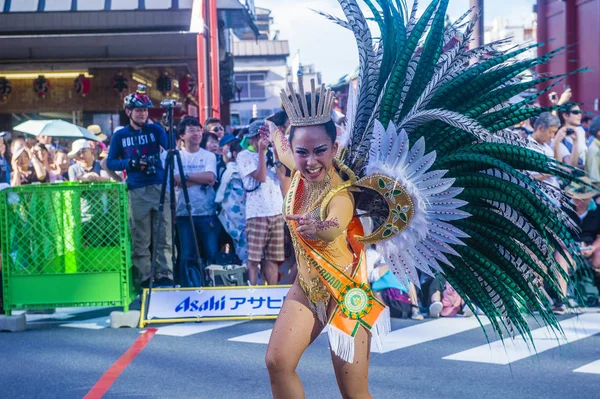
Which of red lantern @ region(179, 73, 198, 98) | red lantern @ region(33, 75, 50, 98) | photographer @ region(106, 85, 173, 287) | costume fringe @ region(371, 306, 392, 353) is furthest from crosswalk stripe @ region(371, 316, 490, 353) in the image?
red lantern @ region(33, 75, 50, 98)

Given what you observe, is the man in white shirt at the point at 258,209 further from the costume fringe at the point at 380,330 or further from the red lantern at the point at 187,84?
the red lantern at the point at 187,84

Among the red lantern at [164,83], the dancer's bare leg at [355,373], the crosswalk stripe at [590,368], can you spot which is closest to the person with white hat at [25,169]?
the crosswalk stripe at [590,368]

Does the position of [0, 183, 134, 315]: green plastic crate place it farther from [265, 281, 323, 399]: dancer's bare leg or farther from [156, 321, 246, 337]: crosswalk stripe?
[265, 281, 323, 399]: dancer's bare leg

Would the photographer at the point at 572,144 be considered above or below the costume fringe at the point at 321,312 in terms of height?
above

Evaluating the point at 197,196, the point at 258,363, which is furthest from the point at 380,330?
the point at 197,196

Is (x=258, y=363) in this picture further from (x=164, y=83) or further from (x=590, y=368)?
(x=164, y=83)

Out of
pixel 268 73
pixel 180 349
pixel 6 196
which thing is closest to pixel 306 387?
pixel 180 349

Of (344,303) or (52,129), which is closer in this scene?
(344,303)

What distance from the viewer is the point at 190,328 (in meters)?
8.68

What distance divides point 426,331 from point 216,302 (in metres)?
2.02

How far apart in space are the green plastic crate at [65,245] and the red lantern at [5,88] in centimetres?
1509

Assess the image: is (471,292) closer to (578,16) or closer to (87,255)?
(87,255)

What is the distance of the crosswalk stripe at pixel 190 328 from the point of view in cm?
845

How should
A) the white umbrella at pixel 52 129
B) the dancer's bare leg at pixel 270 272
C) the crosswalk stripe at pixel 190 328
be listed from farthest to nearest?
the white umbrella at pixel 52 129
the dancer's bare leg at pixel 270 272
the crosswalk stripe at pixel 190 328
